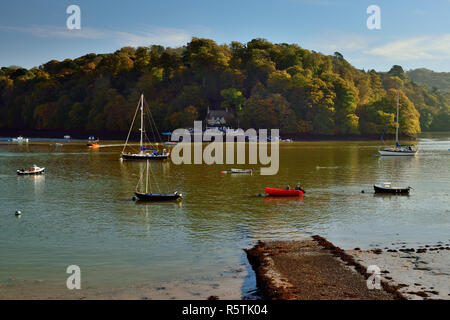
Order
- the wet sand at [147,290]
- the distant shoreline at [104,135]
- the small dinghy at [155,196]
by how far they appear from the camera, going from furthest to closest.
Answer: the distant shoreline at [104,135] → the small dinghy at [155,196] → the wet sand at [147,290]

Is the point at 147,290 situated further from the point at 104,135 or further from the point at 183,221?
the point at 104,135

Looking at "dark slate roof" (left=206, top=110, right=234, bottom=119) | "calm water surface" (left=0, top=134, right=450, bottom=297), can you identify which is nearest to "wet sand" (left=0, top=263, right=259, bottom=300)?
"calm water surface" (left=0, top=134, right=450, bottom=297)

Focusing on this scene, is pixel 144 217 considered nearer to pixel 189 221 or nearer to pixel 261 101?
pixel 189 221

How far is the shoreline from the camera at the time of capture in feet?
60.8

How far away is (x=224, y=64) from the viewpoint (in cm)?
17675

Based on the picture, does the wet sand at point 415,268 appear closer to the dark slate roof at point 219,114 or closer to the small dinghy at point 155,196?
the small dinghy at point 155,196

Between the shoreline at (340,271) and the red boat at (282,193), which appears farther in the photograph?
the red boat at (282,193)

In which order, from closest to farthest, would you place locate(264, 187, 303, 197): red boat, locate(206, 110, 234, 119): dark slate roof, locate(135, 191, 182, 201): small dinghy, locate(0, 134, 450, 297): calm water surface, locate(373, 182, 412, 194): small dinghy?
locate(0, 134, 450, 297): calm water surface, locate(135, 191, 182, 201): small dinghy, locate(264, 187, 303, 197): red boat, locate(373, 182, 412, 194): small dinghy, locate(206, 110, 234, 119): dark slate roof

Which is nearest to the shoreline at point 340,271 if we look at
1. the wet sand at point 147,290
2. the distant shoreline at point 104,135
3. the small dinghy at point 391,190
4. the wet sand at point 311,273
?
the wet sand at point 311,273

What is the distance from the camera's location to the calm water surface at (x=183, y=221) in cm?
2298

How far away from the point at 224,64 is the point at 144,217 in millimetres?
147955

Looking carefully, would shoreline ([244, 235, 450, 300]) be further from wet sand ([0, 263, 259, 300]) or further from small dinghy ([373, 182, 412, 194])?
small dinghy ([373, 182, 412, 194])

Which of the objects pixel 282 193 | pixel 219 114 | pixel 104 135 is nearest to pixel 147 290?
pixel 282 193
